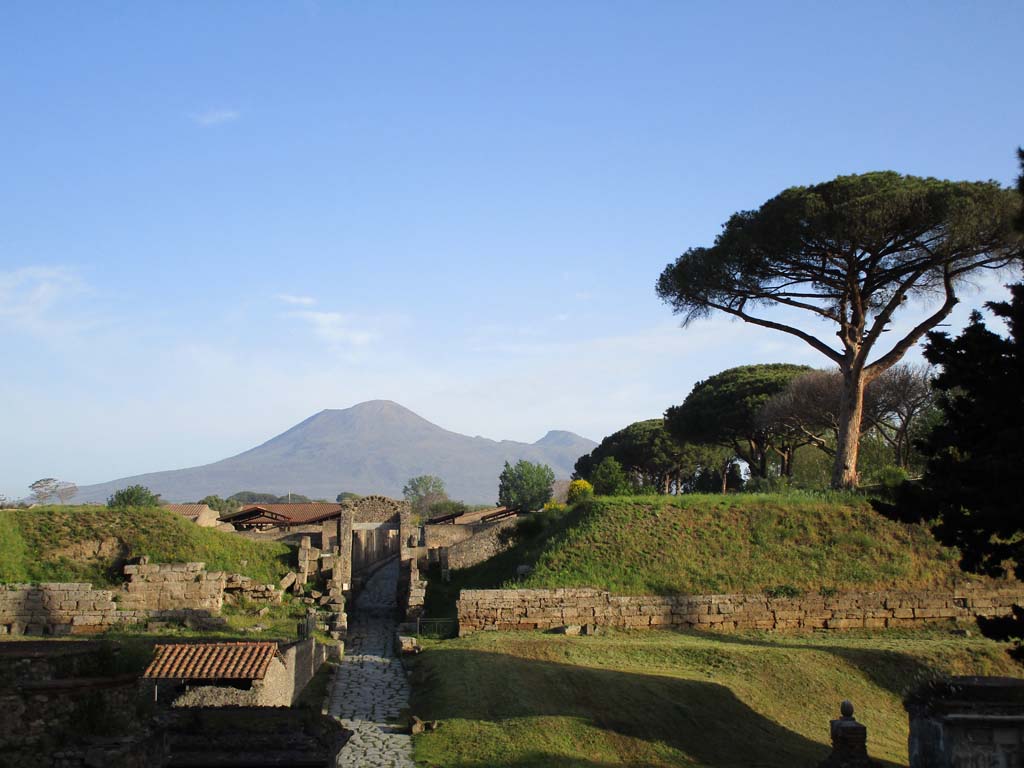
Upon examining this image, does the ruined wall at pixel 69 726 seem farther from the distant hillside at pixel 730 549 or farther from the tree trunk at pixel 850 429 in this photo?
the tree trunk at pixel 850 429

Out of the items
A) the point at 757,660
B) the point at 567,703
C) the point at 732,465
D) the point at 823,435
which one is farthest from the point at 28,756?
the point at 732,465

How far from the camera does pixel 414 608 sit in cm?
2848

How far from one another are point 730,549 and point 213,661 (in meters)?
17.1

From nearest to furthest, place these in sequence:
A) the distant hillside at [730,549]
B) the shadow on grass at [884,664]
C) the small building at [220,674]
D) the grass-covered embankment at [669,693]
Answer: the grass-covered embankment at [669,693]
the small building at [220,674]
the shadow on grass at [884,664]
the distant hillside at [730,549]

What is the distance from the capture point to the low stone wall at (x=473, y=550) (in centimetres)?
3597

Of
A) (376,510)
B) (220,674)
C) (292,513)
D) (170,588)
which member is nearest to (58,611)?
(170,588)

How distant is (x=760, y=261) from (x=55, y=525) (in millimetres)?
27281

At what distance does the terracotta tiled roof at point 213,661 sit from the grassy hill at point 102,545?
13.1m

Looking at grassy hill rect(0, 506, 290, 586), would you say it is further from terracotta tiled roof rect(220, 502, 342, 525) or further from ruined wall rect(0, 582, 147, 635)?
terracotta tiled roof rect(220, 502, 342, 525)

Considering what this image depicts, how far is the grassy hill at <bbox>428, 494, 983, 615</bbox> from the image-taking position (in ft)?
88.4

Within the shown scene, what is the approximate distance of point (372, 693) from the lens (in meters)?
19.8

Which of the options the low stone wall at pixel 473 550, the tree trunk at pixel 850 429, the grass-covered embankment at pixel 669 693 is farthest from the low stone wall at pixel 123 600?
the tree trunk at pixel 850 429

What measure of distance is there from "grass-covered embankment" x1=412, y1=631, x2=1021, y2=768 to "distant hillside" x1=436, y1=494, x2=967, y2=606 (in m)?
2.26

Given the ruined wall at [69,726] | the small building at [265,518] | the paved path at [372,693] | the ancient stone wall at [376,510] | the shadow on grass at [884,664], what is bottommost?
the paved path at [372,693]
